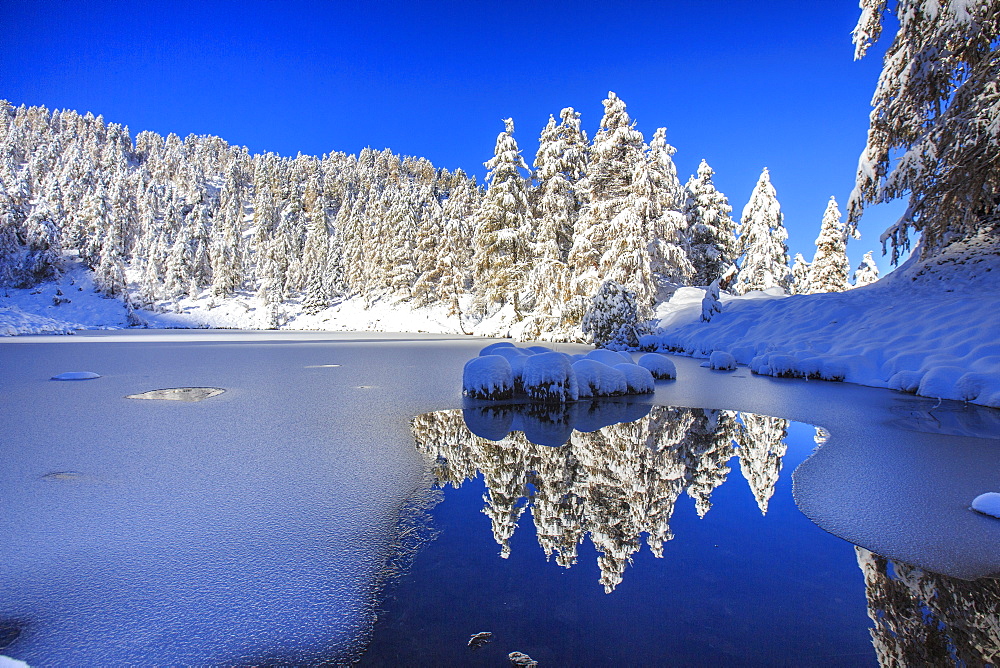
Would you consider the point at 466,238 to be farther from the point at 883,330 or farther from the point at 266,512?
the point at 266,512

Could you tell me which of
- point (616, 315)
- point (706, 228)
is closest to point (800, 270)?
point (706, 228)

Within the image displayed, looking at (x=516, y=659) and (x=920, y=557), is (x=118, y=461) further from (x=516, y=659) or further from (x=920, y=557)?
(x=920, y=557)

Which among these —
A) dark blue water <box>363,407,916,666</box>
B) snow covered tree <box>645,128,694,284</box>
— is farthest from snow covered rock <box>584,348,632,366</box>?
snow covered tree <box>645,128,694,284</box>

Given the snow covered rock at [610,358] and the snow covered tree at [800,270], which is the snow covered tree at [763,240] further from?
the snow covered rock at [610,358]

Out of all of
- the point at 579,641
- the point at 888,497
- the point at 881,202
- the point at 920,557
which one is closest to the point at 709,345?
the point at 881,202

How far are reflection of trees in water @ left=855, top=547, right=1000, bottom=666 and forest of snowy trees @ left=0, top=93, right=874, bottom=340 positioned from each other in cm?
1244

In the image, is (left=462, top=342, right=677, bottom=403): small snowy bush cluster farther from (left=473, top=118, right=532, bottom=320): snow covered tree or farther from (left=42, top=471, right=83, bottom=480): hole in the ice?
(left=473, top=118, right=532, bottom=320): snow covered tree

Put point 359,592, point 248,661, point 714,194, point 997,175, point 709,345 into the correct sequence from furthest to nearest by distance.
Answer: point 714,194
point 709,345
point 997,175
point 359,592
point 248,661

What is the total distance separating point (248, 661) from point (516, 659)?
1110mm

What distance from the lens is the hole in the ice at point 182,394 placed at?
8.51 m

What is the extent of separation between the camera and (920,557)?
2.85 m

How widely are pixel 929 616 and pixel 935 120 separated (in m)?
13.6

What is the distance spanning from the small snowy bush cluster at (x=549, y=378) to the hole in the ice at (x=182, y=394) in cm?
478

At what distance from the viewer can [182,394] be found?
29.2 feet
